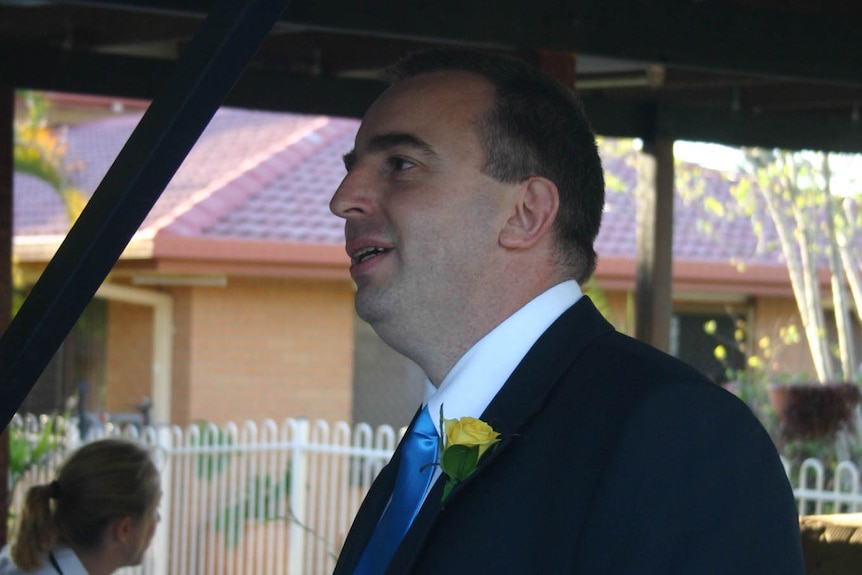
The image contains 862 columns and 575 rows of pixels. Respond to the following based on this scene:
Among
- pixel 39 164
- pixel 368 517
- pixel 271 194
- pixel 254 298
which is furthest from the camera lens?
pixel 271 194

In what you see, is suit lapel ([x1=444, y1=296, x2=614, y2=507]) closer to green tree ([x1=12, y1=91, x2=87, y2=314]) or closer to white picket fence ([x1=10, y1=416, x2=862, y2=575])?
white picket fence ([x1=10, y1=416, x2=862, y2=575])

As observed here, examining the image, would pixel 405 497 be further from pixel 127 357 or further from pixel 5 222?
pixel 127 357

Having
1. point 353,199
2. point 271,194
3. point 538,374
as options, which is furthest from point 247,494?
point 538,374

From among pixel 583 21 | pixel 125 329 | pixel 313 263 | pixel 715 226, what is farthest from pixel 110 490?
pixel 715 226

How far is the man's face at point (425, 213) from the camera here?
66.3 inches

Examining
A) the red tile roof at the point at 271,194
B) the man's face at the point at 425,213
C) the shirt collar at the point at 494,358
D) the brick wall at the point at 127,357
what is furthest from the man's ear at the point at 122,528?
the brick wall at the point at 127,357

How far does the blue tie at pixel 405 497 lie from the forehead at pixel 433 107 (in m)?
0.40

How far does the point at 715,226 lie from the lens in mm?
15070

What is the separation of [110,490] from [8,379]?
7.03ft

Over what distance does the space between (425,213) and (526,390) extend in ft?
1.02

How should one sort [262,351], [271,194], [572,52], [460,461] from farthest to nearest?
[271,194]
[262,351]
[572,52]
[460,461]

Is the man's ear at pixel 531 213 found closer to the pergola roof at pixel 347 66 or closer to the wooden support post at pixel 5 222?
the pergola roof at pixel 347 66

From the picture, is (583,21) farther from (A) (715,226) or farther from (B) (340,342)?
(A) (715,226)

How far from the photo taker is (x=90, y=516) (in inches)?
135
